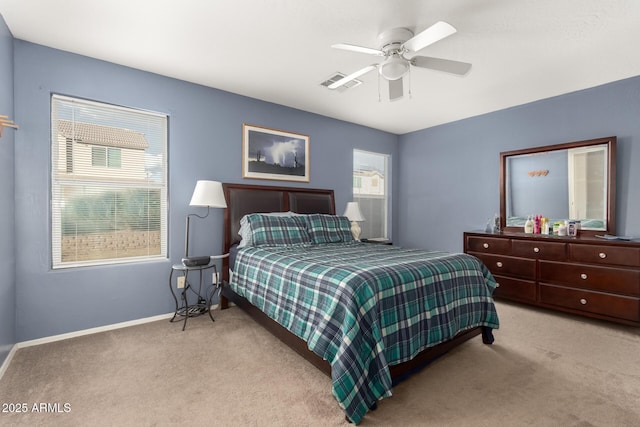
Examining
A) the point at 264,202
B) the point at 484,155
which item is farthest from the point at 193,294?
the point at 484,155

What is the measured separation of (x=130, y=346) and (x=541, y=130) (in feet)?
16.9

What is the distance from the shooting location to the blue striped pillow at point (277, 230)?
314cm

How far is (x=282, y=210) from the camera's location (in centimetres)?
397

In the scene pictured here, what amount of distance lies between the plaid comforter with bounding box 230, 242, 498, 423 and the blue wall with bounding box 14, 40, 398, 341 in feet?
4.01

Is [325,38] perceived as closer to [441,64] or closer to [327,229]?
[441,64]

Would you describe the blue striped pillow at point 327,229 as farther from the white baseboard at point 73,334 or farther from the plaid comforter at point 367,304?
the white baseboard at point 73,334

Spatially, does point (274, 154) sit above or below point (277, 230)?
above

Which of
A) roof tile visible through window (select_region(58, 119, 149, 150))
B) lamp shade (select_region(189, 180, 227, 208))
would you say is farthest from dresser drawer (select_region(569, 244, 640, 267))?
roof tile visible through window (select_region(58, 119, 149, 150))

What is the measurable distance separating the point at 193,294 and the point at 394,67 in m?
3.08

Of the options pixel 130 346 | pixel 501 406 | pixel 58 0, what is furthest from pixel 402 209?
pixel 58 0

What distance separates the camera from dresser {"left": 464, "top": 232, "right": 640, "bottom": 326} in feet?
9.35

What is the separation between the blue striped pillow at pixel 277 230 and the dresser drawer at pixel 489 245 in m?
2.26

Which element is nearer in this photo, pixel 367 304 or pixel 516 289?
pixel 367 304

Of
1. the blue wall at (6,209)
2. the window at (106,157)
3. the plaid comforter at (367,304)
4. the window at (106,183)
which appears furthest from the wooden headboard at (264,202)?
the blue wall at (6,209)
